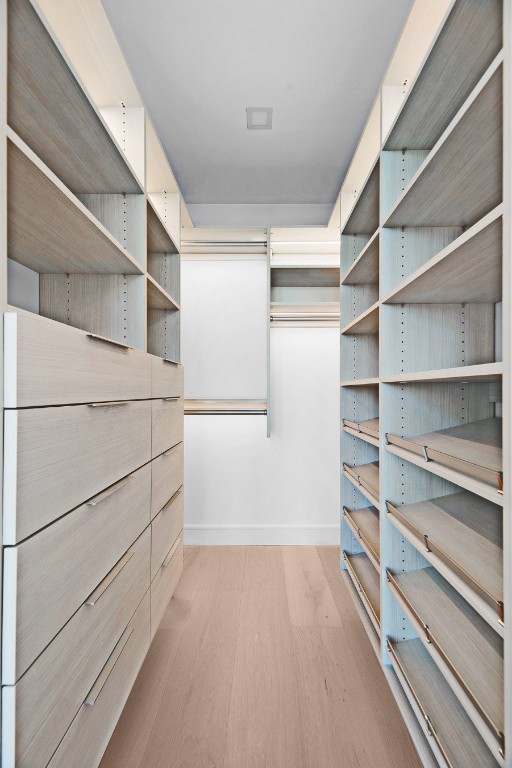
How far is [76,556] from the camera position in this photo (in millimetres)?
975

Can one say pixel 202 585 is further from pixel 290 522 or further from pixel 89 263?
pixel 89 263

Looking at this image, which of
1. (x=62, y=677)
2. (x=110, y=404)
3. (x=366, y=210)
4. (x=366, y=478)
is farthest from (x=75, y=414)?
(x=366, y=210)

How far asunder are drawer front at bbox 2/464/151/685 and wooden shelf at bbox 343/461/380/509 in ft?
3.36

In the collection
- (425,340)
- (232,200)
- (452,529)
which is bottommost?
(452,529)

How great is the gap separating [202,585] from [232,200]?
257 cm

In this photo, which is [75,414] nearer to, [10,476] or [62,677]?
[10,476]

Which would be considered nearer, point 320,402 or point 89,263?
point 89,263

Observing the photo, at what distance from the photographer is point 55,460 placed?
88 centimetres

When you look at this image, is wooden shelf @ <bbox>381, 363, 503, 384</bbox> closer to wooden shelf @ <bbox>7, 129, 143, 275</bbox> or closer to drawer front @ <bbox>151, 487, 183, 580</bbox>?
wooden shelf @ <bbox>7, 129, 143, 275</bbox>

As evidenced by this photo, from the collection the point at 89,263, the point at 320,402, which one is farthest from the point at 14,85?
the point at 320,402

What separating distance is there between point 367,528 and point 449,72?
1.77 metres

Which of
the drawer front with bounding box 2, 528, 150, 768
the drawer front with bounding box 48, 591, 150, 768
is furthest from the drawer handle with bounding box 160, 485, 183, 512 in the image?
the drawer front with bounding box 2, 528, 150, 768

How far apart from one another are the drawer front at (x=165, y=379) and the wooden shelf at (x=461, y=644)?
112cm

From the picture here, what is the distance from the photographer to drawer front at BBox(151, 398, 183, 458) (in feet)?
5.78
